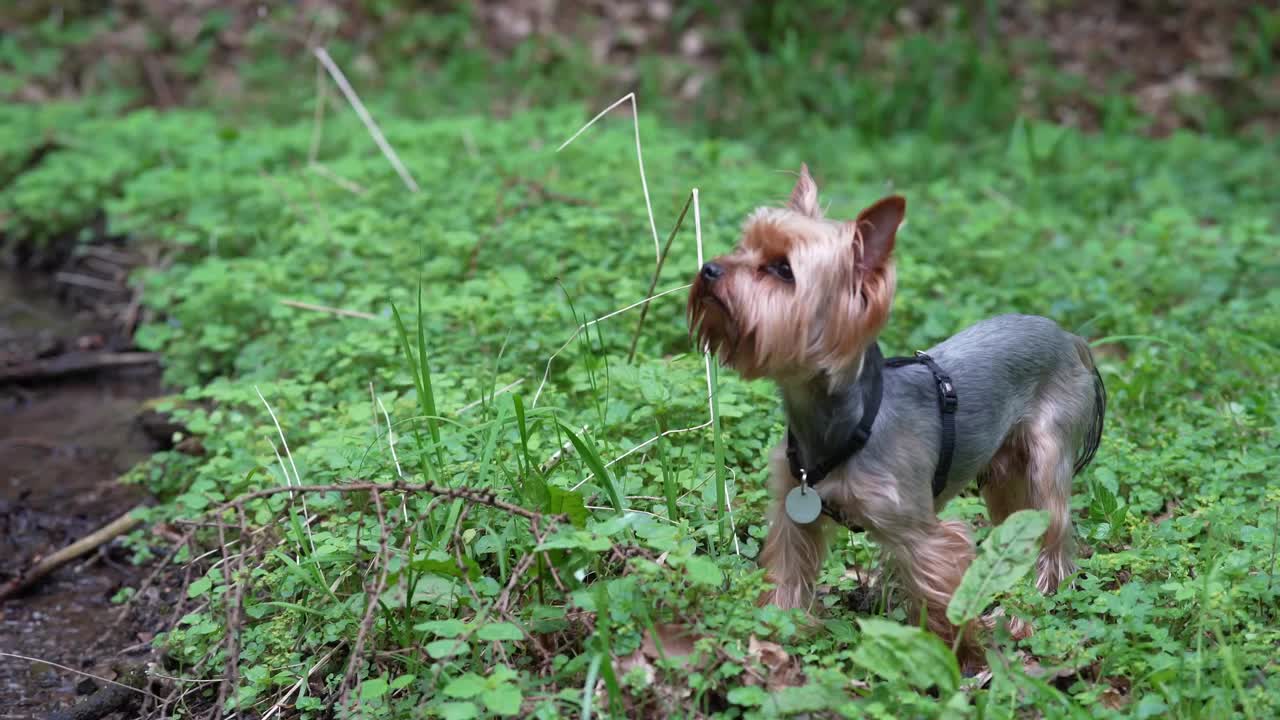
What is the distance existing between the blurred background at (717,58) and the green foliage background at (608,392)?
63 cm

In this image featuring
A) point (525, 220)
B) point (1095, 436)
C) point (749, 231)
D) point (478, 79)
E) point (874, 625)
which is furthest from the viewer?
point (478, 79)

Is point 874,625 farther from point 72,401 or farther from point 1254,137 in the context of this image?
point 1254,137

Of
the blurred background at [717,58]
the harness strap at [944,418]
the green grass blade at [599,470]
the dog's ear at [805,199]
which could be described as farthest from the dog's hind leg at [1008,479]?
the blurred background at [717,58]

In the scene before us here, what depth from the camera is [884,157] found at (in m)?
8.66

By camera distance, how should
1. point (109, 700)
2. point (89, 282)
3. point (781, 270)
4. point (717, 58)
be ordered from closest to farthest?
point (781, 270) → point (109, 700) → point (89, 282) → point (717, 58)

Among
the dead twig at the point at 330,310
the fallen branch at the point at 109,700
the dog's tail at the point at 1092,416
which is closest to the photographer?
the fallen branch at the point at 109,700

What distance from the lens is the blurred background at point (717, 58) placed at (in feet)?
32.4

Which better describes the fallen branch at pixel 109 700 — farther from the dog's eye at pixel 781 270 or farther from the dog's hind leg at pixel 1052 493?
the dog's hind leg at pixel 1052 493

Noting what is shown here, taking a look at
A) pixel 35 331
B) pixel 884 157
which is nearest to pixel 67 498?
pixel 35 331

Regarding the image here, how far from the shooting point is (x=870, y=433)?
10.7ft

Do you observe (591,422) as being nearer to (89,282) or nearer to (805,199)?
(805,199)

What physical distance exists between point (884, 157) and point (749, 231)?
5.77 m

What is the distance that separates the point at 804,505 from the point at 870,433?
0.87 ft

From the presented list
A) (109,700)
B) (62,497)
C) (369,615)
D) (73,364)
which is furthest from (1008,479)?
(73,364)
